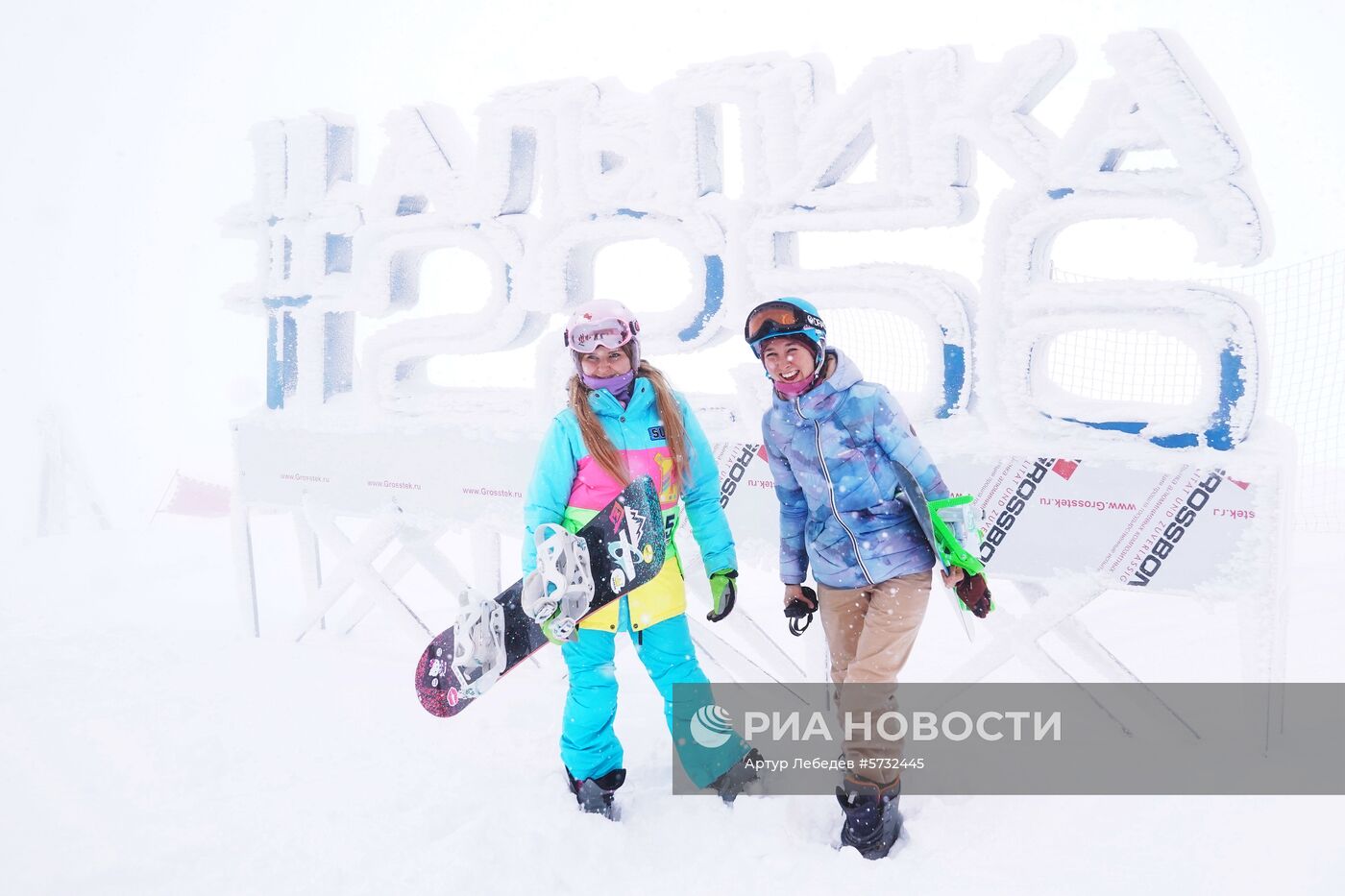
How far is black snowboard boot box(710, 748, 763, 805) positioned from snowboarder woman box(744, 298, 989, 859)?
0.47 meters

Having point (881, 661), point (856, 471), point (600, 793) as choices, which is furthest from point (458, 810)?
point (856, 471)

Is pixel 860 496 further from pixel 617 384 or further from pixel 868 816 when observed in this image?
pixel 868 816

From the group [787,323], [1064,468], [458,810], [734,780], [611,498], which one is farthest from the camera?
[1064,468]

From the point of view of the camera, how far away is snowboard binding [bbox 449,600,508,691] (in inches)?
120

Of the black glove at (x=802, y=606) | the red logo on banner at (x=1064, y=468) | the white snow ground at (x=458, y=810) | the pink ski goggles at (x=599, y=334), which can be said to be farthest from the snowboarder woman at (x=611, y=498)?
the red logo on banner at (x=1064, y=468)

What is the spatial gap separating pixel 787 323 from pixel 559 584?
3.84ft

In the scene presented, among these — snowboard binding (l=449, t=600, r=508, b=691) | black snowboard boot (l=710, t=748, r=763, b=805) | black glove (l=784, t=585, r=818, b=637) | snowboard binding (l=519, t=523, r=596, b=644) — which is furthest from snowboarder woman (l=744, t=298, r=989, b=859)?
snowboard binding (l=449, t=600, r=508, b=691)

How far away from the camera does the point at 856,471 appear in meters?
2.61

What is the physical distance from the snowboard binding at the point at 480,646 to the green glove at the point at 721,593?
822mm

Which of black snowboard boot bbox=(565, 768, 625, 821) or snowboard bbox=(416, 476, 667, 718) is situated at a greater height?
snowboard bbox=(416, 476, 667, 718)

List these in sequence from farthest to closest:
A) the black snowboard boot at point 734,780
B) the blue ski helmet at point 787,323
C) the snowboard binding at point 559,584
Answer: the black snowboard boot at point 734,780, the snowboard binding at point 559,584, the blue ski helmet at point 787,323

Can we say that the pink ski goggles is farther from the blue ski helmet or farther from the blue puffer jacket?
the blue puffer jacket

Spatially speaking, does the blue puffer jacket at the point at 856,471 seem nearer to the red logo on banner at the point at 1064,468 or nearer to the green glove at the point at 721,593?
the green glove at the point at 721,593

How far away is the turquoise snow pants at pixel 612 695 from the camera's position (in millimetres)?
2877
